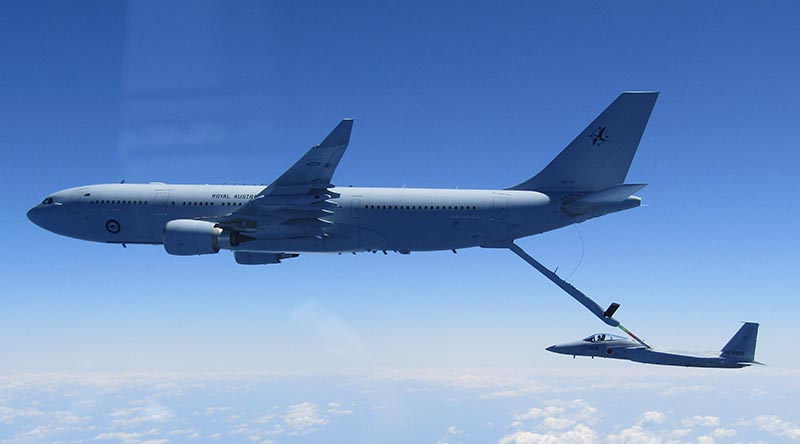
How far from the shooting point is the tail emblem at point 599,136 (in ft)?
102

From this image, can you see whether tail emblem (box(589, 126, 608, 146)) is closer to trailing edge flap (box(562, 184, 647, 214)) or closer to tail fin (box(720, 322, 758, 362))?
trailing edge flap (box(562, 184, 647, 214))

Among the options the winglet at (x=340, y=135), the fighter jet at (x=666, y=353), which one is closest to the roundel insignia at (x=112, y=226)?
the winglet at (x=340, y=135)

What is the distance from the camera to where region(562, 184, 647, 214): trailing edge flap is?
28.0 m

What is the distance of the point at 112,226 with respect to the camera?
110ft

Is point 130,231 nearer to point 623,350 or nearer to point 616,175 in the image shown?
point 616,175

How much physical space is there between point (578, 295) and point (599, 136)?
30.8ft

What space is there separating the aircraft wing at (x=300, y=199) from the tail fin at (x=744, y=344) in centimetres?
3939

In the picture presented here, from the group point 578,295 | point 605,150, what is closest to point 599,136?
point 605,150

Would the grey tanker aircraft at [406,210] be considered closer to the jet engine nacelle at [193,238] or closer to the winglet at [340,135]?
the jet engine nacelle at [193,238]

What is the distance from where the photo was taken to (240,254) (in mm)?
35062

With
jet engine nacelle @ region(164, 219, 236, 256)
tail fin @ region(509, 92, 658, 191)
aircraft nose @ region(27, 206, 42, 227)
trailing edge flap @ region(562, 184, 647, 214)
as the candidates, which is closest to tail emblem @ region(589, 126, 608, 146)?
tail fin @ region(509, 92, 658, 191)

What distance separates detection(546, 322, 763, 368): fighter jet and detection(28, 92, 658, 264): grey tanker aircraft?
21883 millimetres

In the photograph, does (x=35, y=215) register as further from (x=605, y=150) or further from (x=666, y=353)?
(x=666, y=353)

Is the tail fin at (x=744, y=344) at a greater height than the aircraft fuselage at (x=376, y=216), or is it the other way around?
the aircraft fuselage at (x=376, y=216)
